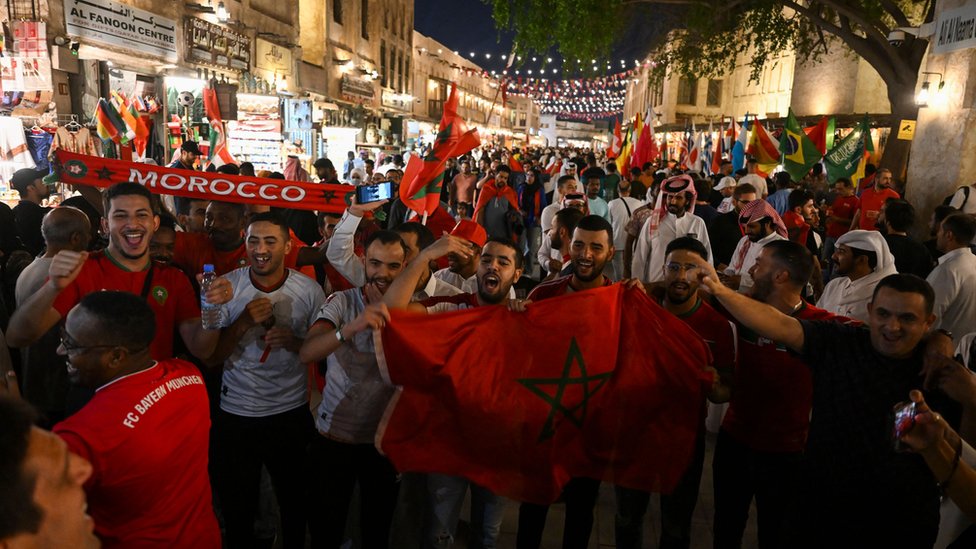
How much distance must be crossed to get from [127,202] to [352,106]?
2906 centimetres

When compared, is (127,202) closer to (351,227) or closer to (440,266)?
(351,227)

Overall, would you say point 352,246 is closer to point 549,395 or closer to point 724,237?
point 549,395

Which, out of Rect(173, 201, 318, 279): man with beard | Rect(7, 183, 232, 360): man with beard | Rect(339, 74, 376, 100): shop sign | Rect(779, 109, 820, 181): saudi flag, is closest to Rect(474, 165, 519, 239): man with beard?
Rect(173, 201, 318, 279): man with beard

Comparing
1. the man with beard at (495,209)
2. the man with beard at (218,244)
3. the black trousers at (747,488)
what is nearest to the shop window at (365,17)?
the man with beard at (495,209)

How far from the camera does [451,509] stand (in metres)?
3.68

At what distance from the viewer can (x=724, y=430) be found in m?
3.85

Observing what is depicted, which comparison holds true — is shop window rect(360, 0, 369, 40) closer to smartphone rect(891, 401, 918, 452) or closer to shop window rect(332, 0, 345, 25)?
shop window rect(332, 0, 345, 25)

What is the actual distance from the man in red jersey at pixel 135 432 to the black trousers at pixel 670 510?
2.31m

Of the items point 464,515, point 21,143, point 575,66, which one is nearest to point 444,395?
point 464,515

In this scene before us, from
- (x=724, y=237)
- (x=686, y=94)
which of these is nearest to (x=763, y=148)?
(x=724, y=237)

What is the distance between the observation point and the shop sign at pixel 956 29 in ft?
31.9

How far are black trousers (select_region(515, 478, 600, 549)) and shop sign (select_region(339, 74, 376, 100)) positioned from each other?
28.3 meters

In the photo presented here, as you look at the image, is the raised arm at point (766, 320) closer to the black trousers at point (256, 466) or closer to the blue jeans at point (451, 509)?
the blue jeans at point (451, 509)

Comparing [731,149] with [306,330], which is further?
[731,149]
